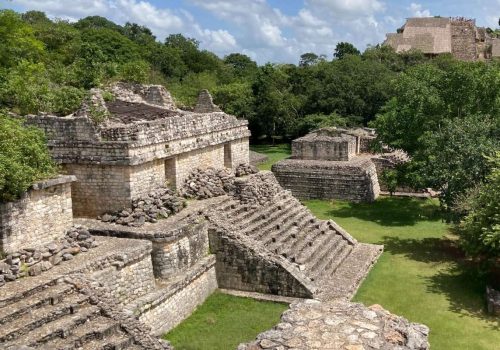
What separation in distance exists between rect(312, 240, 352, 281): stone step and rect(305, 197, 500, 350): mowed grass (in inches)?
36.9

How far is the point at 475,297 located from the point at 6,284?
35.4ft

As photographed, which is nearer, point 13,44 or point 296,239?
point 296,239

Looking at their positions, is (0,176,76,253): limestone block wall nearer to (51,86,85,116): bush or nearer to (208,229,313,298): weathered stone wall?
(208,229,313,298): weathered stone wall

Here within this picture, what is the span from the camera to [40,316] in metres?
8.93

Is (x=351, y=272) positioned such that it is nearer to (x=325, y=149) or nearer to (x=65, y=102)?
(x=65, y=102)

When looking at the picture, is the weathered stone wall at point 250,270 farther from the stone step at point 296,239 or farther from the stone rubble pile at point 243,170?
the stone rubble pile at point 243,170

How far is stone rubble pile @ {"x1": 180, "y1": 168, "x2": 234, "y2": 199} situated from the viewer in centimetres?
1527

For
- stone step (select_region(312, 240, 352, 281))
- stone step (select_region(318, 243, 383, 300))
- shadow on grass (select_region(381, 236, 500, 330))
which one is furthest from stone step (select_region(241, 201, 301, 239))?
shadow on grass (select_region(381, 236, 500, 330))

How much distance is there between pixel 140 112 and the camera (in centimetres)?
1606

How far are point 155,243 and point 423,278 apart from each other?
7.47 metres

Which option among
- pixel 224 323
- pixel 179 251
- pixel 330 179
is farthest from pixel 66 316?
pixel 330 179

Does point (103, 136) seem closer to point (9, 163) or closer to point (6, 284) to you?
point (9, 163)

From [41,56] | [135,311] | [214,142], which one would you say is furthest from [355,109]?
[135,311]

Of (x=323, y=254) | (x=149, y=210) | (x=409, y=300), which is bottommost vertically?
(x=409, y=300)
